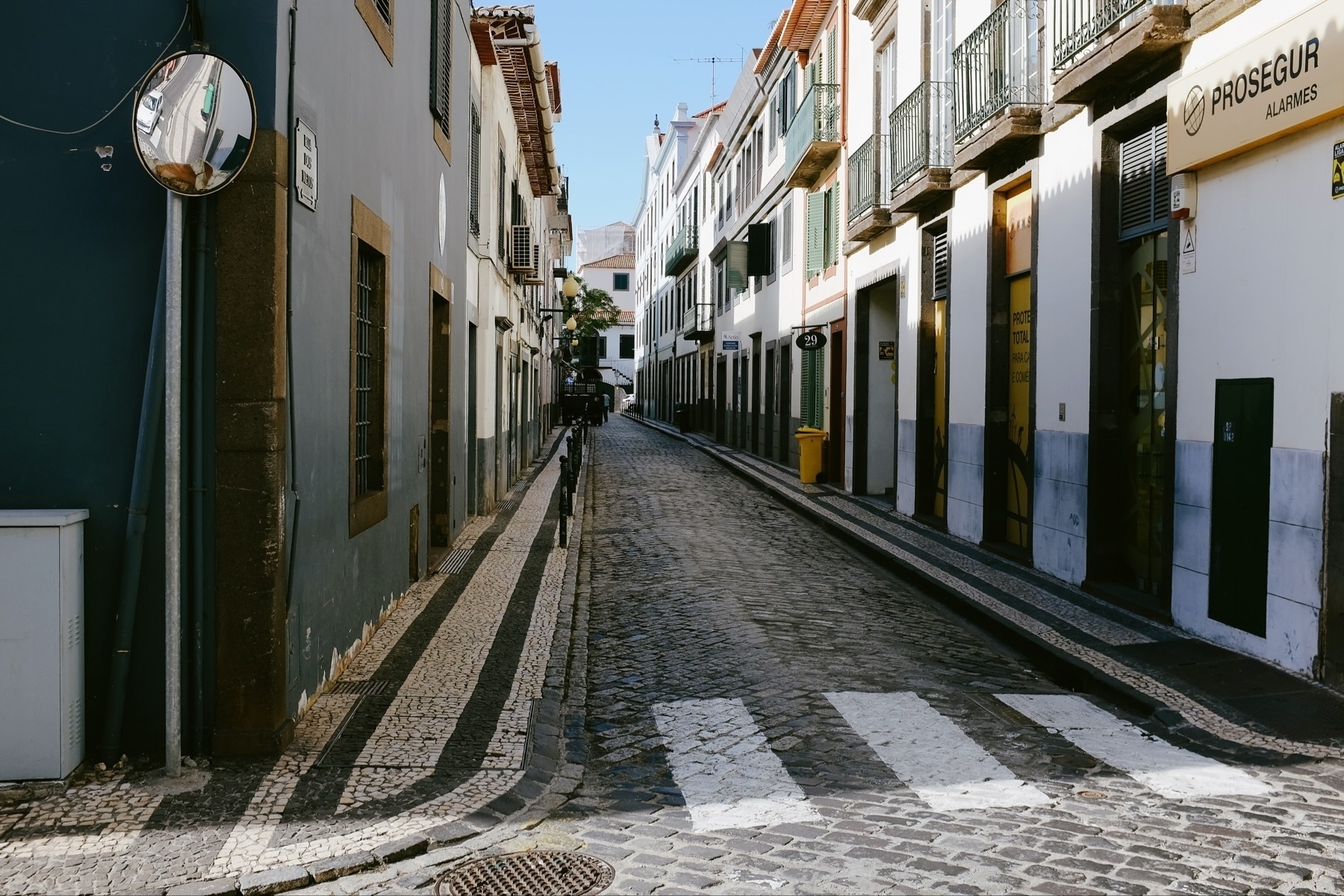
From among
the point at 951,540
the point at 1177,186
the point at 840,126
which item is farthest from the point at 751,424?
the point at 1177,186

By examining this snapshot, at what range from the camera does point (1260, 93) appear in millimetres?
7152

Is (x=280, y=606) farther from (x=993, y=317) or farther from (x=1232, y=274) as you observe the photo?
(x=993, y=317)

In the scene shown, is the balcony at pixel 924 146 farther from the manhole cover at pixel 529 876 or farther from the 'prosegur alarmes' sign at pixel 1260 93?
the manhole cover at pixel 529 876

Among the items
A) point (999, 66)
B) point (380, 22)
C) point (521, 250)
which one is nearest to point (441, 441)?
point (380, 22)

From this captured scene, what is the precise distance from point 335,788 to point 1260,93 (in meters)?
6.41

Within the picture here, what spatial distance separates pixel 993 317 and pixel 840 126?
8.72m

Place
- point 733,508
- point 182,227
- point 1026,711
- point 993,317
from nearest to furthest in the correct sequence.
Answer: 1. point 182,227
2. point 1026,711
3. point 993,317
4. point 733,508

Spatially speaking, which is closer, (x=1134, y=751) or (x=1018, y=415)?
(x=1134, y=751)

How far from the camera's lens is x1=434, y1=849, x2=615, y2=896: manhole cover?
12.7 ft

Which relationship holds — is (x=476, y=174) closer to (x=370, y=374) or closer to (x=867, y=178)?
→ (x=867, y=178)

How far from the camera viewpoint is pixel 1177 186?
8188 millimetres

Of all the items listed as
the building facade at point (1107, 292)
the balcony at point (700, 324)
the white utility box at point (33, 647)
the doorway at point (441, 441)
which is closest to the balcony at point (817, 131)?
the building facade at point (1107, 292)

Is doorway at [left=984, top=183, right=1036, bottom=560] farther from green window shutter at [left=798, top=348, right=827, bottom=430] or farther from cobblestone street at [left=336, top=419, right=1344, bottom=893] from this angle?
green window shutter at [left=798, top=348, right=827, bottom=430]

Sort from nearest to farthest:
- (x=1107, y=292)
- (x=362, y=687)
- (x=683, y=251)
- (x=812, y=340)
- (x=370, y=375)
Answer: (x=362, y=687)
(x=370, y=375)
(x=1107, y=292)
(x=812, y=340)
(x=683, y=251)
